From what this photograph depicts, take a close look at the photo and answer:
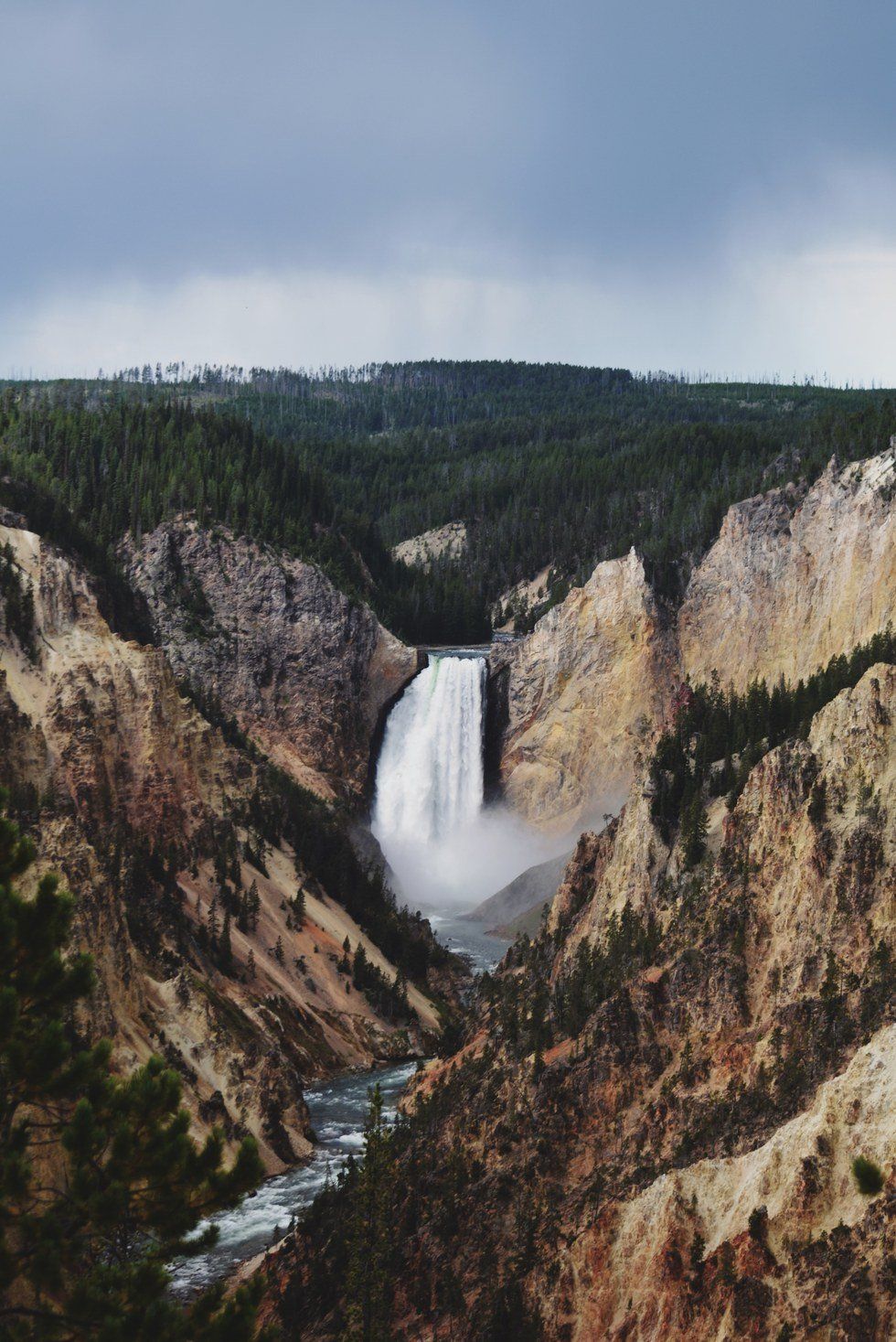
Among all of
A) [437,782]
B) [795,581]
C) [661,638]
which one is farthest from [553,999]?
[437,782]

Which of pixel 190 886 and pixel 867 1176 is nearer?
pixel 867 1176

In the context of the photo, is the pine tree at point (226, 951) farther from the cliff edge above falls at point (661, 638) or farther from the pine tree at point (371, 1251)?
the cliff edge above falls at point (661, 638)

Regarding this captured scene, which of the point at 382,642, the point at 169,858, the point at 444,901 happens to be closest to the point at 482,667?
the point at 382,642

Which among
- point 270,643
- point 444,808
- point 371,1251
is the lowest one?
point 444,808

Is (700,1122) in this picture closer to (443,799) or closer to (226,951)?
(226,951)

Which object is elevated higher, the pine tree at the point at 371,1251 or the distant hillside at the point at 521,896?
the pine tree at the point at 371,1251

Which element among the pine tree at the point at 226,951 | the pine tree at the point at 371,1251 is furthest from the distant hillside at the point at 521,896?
the pine tree at the point at 371,1251

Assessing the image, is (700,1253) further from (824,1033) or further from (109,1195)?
(109,1195)
